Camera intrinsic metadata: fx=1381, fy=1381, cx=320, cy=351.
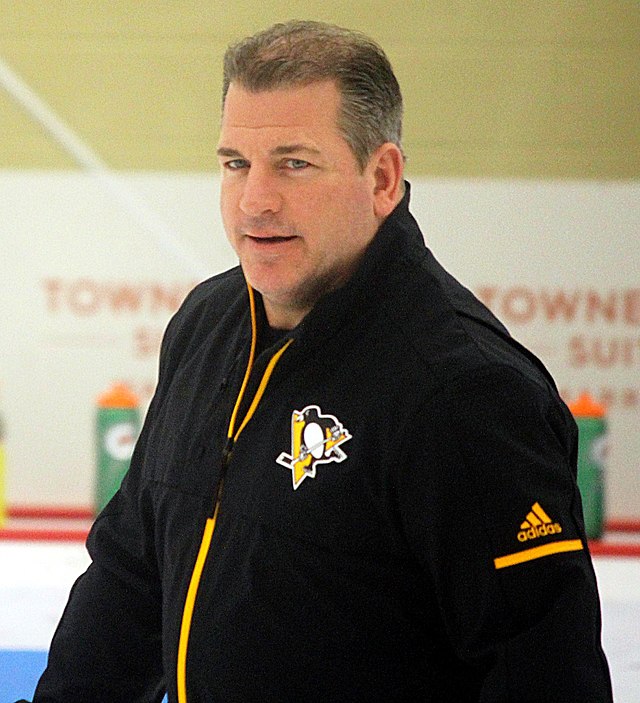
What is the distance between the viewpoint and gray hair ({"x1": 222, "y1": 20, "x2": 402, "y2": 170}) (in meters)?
1.39

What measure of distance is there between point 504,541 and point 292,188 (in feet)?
1.35

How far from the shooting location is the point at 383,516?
133 cm

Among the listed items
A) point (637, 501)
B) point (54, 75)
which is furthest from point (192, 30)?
point (637, 501)

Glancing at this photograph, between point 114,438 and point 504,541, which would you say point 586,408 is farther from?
point 504,541

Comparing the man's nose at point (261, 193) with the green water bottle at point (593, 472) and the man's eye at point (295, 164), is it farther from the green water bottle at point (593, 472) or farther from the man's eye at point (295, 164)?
the green water bottle at point (593, 472)

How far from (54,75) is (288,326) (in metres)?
2.71

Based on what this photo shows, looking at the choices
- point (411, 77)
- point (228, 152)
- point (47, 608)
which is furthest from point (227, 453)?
point (411, 77)

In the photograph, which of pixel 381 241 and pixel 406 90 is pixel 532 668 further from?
pixel 406 90

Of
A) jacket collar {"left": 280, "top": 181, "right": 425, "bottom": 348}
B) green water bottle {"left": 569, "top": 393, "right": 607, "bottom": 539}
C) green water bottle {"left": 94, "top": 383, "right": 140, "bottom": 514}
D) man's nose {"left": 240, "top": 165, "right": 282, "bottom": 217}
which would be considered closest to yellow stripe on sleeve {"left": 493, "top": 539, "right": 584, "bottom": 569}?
jacket collar {"left": 280, "top": 181, "right": 425, "bottom": 348}

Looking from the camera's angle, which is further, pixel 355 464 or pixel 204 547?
pixel 204 547

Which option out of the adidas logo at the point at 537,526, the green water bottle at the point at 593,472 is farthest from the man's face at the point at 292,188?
the green water bottle at the point at 593,472

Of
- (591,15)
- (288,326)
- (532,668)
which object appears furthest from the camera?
(591,15)

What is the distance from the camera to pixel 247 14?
3984mm

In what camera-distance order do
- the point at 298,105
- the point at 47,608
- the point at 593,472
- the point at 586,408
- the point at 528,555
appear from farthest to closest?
the point at 586,408, the point at 593,472, the point at 47,608, the point at 298,105, the point at 528,555
